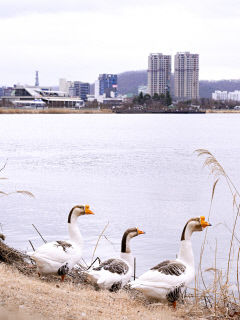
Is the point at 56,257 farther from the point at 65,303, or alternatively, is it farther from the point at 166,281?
the point at 166,281

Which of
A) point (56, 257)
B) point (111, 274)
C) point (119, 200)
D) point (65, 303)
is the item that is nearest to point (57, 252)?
point (56, 257)

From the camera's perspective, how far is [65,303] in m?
6.01

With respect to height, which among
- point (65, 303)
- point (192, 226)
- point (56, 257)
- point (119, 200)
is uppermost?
point (192, 226)

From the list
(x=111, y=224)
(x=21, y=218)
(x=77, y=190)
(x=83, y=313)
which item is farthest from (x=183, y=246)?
(x=77, y=190)

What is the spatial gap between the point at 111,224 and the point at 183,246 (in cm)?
887

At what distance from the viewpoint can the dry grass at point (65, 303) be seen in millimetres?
5613

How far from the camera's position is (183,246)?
7.13 m

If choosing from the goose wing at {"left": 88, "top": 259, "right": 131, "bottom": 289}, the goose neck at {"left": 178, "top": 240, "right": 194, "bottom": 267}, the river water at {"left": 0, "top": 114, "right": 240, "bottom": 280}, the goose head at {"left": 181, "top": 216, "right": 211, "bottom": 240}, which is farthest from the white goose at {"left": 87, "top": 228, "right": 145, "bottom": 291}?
the river water at {"left": 0, "top": 114, "right": 240, "bottom": 280}

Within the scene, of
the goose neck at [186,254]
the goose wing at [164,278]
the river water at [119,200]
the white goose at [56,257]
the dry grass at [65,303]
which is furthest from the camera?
the river water at [119,200]

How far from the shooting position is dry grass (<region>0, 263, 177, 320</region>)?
5.61m

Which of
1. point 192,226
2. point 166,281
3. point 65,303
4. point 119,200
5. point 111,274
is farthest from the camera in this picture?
point 119,200

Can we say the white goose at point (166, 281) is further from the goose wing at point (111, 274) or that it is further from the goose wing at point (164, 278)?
the goose wing at point (111, 274)

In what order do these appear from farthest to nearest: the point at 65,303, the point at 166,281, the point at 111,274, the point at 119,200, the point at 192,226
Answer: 1. the point at 119,200
2. the point at 192,226
3. the point at 111,274
4. the point at 166,281
5. the point at 65,303

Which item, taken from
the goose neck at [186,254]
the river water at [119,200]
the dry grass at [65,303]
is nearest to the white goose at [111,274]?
the dry grass at [65,303]
